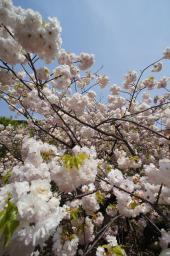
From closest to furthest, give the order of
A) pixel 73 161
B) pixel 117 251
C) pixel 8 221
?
1. pixel 8 221
2. pixel 73 161
3. pixel 117 251

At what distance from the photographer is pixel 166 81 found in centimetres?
1027

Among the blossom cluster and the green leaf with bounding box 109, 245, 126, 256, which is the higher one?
the blossom cluster

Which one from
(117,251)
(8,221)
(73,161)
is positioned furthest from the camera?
(117,251)

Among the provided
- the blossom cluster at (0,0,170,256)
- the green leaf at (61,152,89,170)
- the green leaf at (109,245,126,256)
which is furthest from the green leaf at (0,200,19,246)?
the green leaf at (109,245,126,256)

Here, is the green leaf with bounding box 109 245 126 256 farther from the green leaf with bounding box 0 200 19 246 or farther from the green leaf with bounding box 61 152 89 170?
the green leaf with bounding box 0 200 19 246

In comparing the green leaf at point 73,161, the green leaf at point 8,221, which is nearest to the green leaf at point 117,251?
the green leaf at point 73,161

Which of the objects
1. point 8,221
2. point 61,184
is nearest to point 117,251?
point 61,184

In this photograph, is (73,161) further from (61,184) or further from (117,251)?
(117,251)

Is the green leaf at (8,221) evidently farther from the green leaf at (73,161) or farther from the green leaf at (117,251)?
the green leaf at (117,251)

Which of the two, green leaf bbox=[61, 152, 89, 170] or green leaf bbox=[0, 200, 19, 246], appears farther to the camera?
green leaf bbox=[61, 152, 89, 170]

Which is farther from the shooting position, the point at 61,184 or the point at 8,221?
the point at 61,184

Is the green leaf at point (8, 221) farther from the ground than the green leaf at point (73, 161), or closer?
closer

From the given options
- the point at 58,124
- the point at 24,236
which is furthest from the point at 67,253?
the point at 58,124

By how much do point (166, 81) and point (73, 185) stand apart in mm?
8733
